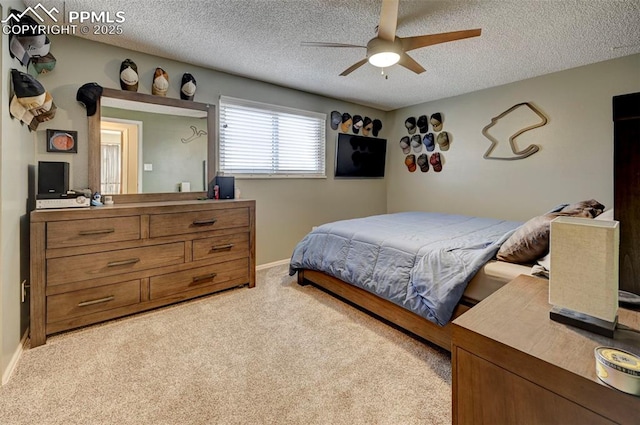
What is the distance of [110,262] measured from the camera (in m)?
2.28

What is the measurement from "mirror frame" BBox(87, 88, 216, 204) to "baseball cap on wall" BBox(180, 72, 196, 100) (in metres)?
0.07

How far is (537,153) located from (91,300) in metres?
4.73

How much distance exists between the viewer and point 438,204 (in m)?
4.61

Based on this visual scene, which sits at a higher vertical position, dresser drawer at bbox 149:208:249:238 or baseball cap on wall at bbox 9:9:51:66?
baseball cap on wall at bbox 9:9:51:66

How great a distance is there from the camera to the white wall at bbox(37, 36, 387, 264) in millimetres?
2479

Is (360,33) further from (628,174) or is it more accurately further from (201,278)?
(201,278)

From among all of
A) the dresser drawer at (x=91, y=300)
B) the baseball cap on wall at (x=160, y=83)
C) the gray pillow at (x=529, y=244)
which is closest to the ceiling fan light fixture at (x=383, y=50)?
the gray pillow at (x=529, y=244)

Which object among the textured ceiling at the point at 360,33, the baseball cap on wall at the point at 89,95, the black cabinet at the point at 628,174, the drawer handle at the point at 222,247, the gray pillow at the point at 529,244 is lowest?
the drawer handle at the point at 222,247

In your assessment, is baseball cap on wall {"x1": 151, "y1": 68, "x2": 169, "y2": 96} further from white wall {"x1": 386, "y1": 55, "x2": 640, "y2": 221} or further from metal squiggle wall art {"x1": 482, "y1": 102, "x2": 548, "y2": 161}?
metal squiggle wall art {"x1": 482, "y1": 102, "x2": 548, "y2": 161}

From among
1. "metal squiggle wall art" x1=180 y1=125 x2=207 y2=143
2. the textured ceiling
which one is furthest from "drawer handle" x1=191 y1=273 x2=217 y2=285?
the textured ceiling

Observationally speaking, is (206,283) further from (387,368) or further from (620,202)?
(620,202)

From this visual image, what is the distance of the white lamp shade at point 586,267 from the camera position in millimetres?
910

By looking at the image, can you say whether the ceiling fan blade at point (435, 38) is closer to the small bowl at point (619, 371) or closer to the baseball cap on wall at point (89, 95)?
the small bowl at point (619, 371)

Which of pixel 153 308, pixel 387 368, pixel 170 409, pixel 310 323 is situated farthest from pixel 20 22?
pixel 387 368
